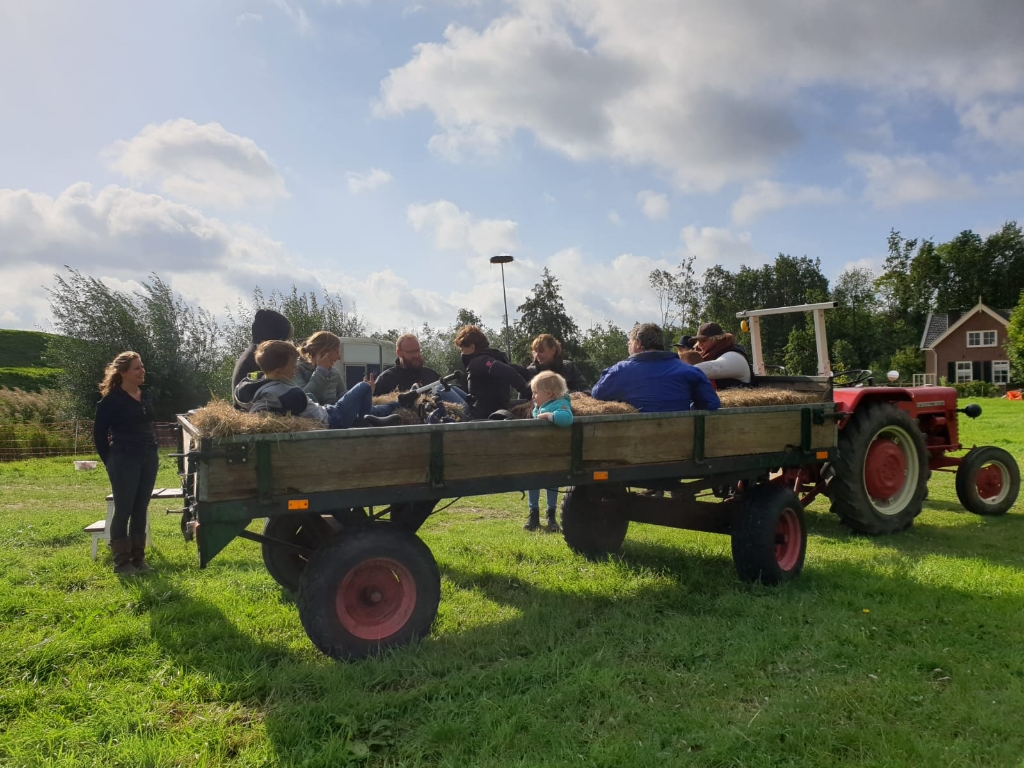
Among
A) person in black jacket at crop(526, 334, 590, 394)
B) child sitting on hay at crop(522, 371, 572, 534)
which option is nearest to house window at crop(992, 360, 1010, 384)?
person in black jacket at crop(526, 334, 590, 394)

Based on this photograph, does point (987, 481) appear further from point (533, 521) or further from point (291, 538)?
A: point (291, 538)

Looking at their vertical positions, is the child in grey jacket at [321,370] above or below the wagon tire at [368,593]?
above

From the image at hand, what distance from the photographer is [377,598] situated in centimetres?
383

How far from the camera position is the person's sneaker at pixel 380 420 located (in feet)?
14.2

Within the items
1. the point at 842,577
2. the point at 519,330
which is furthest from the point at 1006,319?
the point at 842,577

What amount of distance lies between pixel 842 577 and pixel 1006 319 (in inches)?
2004

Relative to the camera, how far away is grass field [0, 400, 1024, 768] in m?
2.91

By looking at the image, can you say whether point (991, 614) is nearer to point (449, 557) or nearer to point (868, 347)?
point (449, 557)

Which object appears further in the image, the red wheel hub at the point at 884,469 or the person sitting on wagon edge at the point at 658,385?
the red wheel hub at the point at 884,469

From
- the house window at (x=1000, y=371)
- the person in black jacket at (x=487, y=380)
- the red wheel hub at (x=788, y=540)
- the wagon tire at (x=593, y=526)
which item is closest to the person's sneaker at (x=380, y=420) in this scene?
→ the person in black jacket at (x=487, y=380)

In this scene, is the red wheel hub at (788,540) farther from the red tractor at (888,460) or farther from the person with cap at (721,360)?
the person with cap at (721,360)

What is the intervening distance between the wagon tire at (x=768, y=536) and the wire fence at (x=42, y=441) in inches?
620

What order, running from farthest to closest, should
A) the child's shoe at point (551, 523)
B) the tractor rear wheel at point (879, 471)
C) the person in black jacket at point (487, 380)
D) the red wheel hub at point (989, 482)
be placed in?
the red wheel hub at point (989, 482) → the child's shoe at point (551, 523) → the tractor rear wheel at point (879, 471) → the person in black jacket at point (487, 380)

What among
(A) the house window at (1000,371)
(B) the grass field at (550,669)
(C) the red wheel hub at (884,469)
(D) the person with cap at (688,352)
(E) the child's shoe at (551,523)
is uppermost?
(A) the house window at (1000,371)
